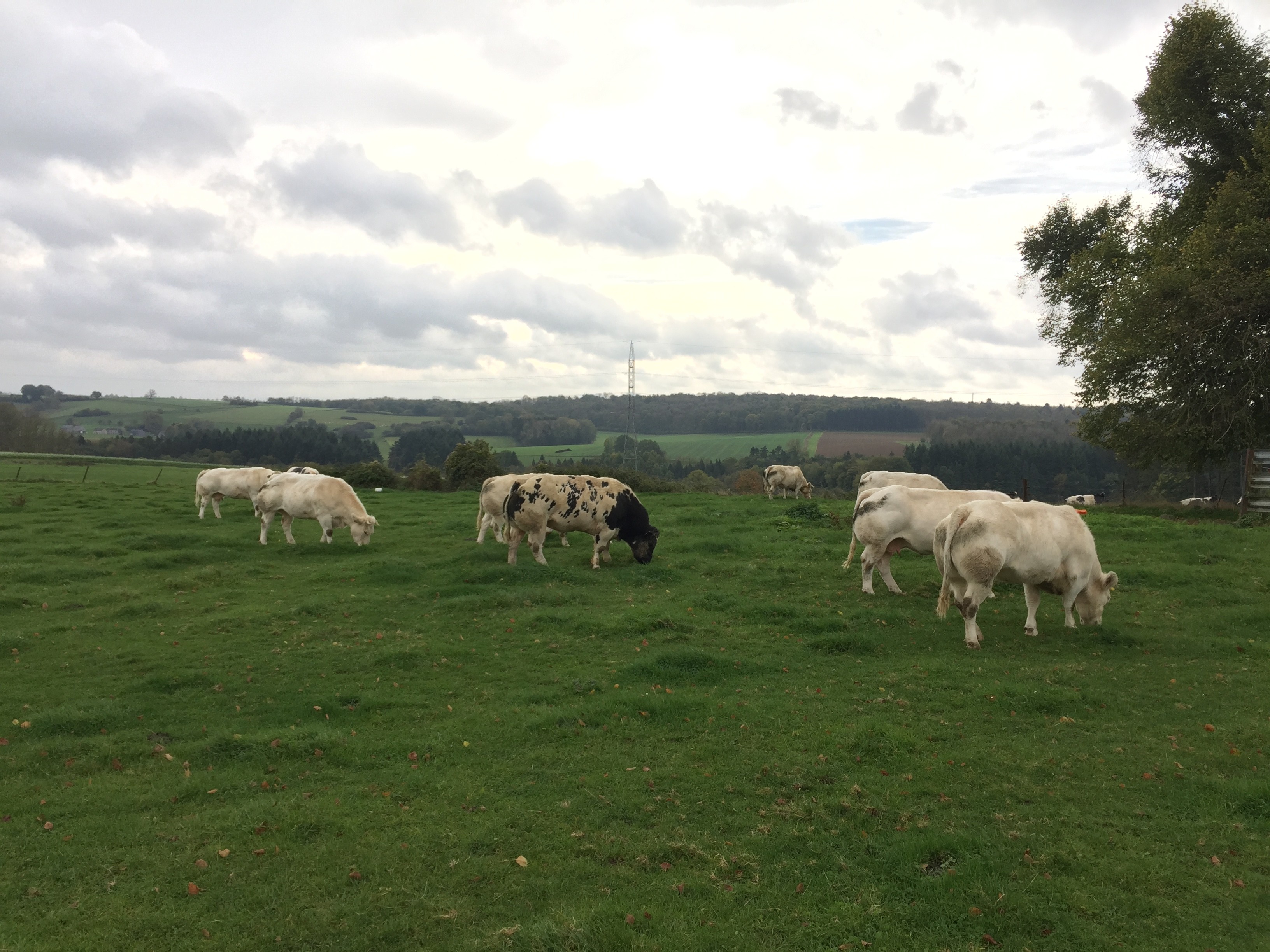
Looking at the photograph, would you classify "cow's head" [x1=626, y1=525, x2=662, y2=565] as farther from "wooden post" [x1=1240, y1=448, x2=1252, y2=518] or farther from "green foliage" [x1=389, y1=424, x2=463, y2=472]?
"green foliage" [x1=389, y1=424, x2=463, y2=472]

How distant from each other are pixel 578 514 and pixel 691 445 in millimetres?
98822

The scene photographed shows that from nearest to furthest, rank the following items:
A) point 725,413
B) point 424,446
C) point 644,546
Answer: point 644,546, point 424,446, point 725,413

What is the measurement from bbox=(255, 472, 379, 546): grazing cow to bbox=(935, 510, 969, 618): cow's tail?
14851mm

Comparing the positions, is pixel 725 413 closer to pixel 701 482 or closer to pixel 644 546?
pixel 701 482

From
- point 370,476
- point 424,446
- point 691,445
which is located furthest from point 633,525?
point 691,445

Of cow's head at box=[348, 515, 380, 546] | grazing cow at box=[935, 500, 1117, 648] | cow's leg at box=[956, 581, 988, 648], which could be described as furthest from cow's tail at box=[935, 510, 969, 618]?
cow's head at box=[348, 515, 380, 546]

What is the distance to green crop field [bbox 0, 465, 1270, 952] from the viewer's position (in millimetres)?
5324

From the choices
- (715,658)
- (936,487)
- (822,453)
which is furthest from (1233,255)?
(822,453)

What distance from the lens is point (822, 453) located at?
98.1 m

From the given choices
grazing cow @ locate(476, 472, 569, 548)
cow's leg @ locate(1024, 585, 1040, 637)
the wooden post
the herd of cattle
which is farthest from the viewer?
the wooden post

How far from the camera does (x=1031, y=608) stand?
12320mm

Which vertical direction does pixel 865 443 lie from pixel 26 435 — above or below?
above

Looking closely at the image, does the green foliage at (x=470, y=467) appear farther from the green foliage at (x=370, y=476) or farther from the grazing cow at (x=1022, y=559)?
the grazing cow at (x=1022, y=559)

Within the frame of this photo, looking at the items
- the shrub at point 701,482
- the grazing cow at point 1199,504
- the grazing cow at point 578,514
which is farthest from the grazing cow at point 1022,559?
the shrub at point 701,482
